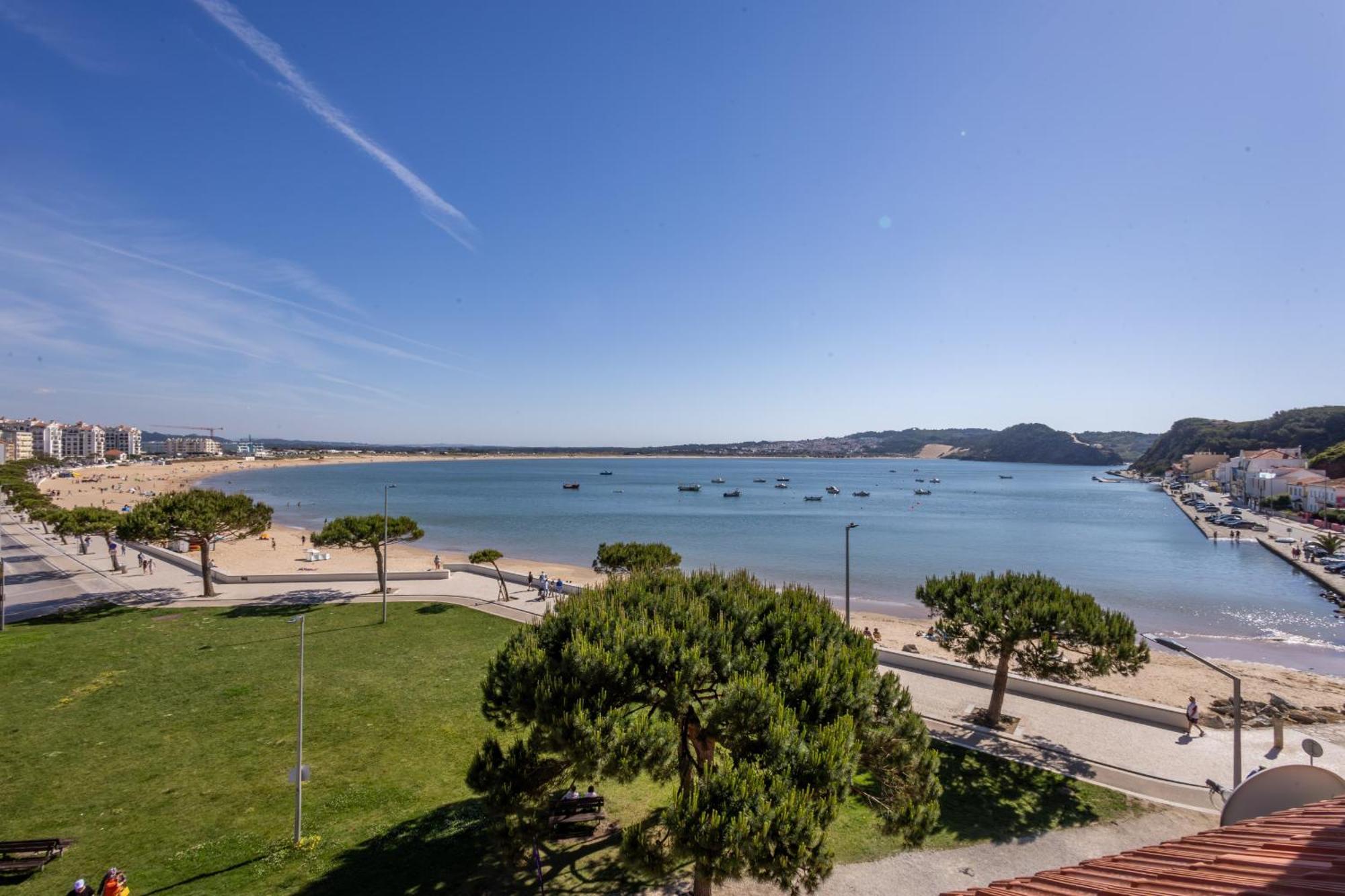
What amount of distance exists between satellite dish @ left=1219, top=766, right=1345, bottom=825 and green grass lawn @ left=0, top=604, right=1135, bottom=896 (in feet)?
17.7

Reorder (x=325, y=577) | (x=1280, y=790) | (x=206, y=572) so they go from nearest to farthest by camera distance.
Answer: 1. (x=1280, y=790)
2. (x=206, y=572)
3. (x=325, y=577)

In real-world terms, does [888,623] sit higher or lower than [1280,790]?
lower

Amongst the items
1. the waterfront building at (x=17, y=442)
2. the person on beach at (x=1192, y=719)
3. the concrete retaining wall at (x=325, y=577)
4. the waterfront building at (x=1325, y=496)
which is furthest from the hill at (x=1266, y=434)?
the waterfront building at (x=17, y=442)

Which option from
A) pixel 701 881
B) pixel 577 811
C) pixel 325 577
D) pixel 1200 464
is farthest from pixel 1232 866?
pixel 1200 464

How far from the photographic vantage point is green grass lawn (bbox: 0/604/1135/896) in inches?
387

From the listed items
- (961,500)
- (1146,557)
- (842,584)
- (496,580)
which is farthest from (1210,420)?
(496,580)

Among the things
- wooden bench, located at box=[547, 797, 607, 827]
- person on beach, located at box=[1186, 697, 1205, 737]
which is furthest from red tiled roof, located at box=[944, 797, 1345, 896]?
person on beach, located at box=[1186, 697, 1205, 737]

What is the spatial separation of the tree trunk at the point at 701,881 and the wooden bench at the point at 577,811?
3.43 metres

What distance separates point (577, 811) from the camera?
11.1m

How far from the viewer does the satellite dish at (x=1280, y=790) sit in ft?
20.6

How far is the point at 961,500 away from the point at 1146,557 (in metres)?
62.1

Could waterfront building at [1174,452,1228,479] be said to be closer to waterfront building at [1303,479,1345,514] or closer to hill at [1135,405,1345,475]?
hill at [1135,405,1345,475]

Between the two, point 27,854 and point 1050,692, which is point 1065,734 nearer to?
point 1050,692

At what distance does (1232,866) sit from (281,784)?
1532 cm
